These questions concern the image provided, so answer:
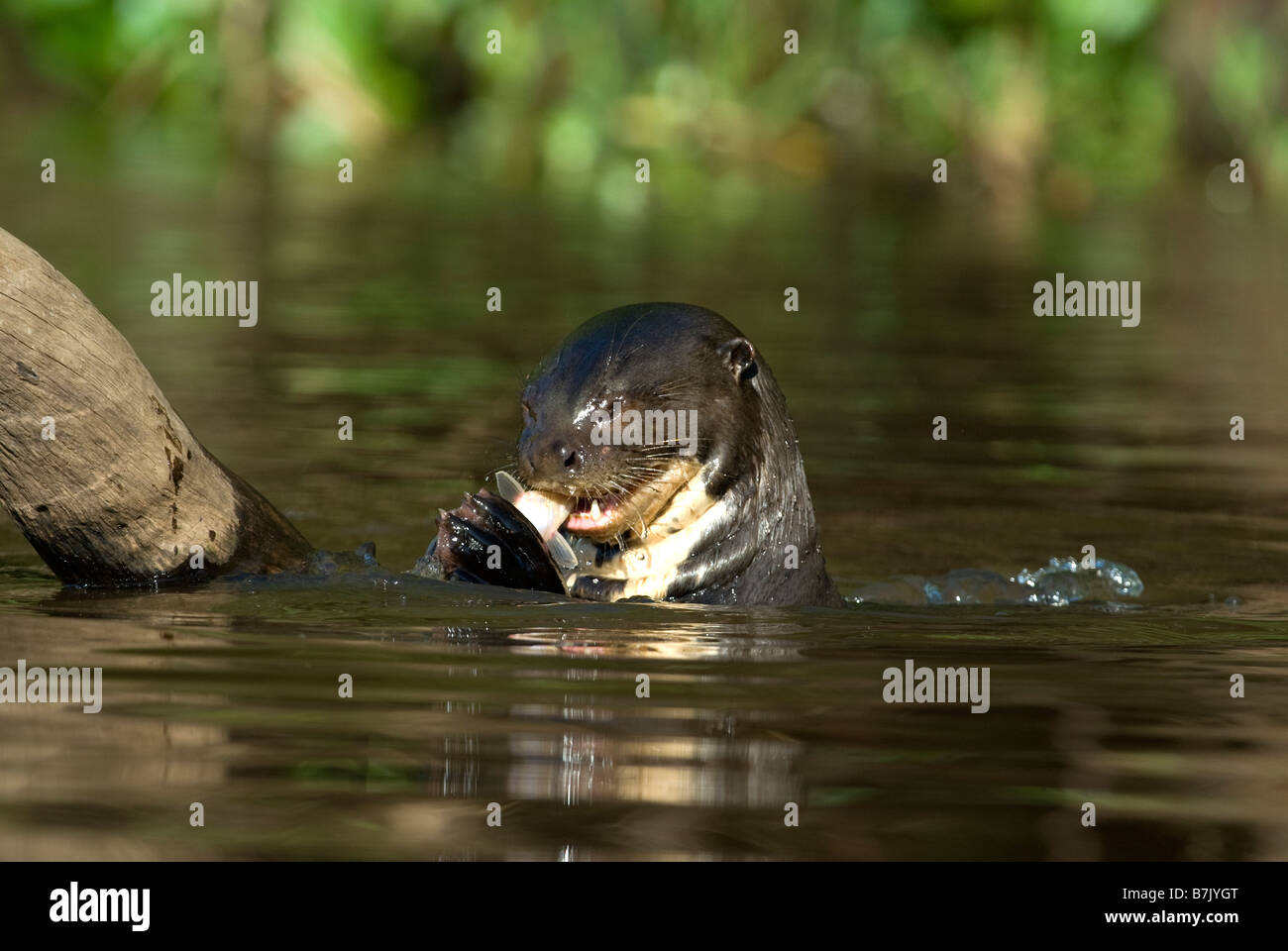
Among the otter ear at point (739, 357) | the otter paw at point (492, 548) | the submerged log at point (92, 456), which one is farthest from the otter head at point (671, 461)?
the submerged log at point (92, 456)

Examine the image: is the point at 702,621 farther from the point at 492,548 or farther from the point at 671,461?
the point at 492,548

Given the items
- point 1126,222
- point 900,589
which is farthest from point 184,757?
point 1126,222

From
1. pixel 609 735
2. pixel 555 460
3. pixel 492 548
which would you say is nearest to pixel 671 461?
pixel 555 460

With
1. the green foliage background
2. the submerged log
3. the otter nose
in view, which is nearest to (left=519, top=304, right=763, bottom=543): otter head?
the otter nose

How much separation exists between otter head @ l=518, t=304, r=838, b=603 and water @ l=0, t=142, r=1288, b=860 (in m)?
0.22

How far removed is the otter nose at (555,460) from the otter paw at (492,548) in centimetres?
12

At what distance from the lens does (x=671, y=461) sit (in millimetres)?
5621

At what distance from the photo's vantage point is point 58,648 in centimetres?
498

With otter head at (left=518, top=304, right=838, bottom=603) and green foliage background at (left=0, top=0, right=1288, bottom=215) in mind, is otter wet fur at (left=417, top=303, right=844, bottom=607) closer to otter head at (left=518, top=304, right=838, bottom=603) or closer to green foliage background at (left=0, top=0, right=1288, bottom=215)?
otter head at (left=518, top=304, right=838, bottom=603)

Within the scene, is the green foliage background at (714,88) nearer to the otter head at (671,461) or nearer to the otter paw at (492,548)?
the otter head at (671,461)

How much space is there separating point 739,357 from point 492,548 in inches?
33.8
